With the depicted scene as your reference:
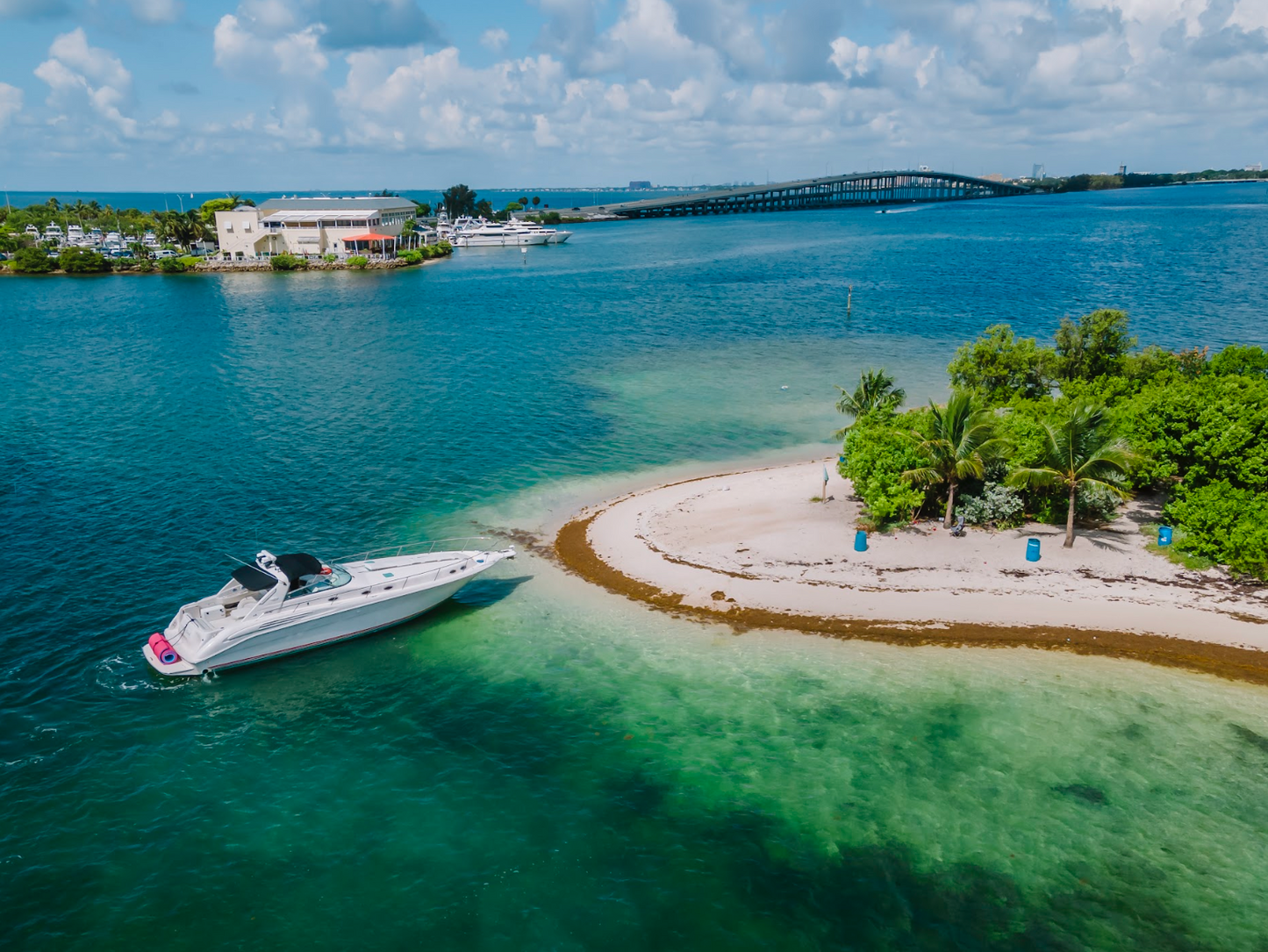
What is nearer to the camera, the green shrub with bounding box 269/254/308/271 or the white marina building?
the green shrub with bounding box 269/254/308/271

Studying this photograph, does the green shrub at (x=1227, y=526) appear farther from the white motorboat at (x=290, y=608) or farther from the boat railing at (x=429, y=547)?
the boat railing at (x=429, y=547)

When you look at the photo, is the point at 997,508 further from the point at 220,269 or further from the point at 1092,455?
the point at 220,269

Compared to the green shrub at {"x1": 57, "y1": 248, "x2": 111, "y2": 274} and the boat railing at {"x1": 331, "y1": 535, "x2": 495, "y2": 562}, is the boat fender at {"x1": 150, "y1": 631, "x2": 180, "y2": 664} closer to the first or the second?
the boat railing at {"x1": 331, "y1": 535, "x2": 495, "y2": 562}

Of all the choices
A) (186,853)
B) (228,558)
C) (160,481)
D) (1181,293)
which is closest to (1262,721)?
(186,853)

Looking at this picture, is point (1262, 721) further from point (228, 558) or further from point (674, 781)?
point (228, 558)

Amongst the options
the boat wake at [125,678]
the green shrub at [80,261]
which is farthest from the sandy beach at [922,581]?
the green shrub at [80,261]

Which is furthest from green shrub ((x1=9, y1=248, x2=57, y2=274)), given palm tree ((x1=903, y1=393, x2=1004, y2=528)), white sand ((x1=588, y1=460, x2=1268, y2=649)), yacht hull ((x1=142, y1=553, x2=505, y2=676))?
palm tree ((x1=903, y1=393, x2=1004, y2=528))

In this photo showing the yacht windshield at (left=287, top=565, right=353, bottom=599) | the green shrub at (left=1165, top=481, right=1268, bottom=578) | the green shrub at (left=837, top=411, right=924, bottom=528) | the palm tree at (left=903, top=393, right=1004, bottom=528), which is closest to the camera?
the yacht windshield at (left=287, top=565, right=353, bottom=599)
